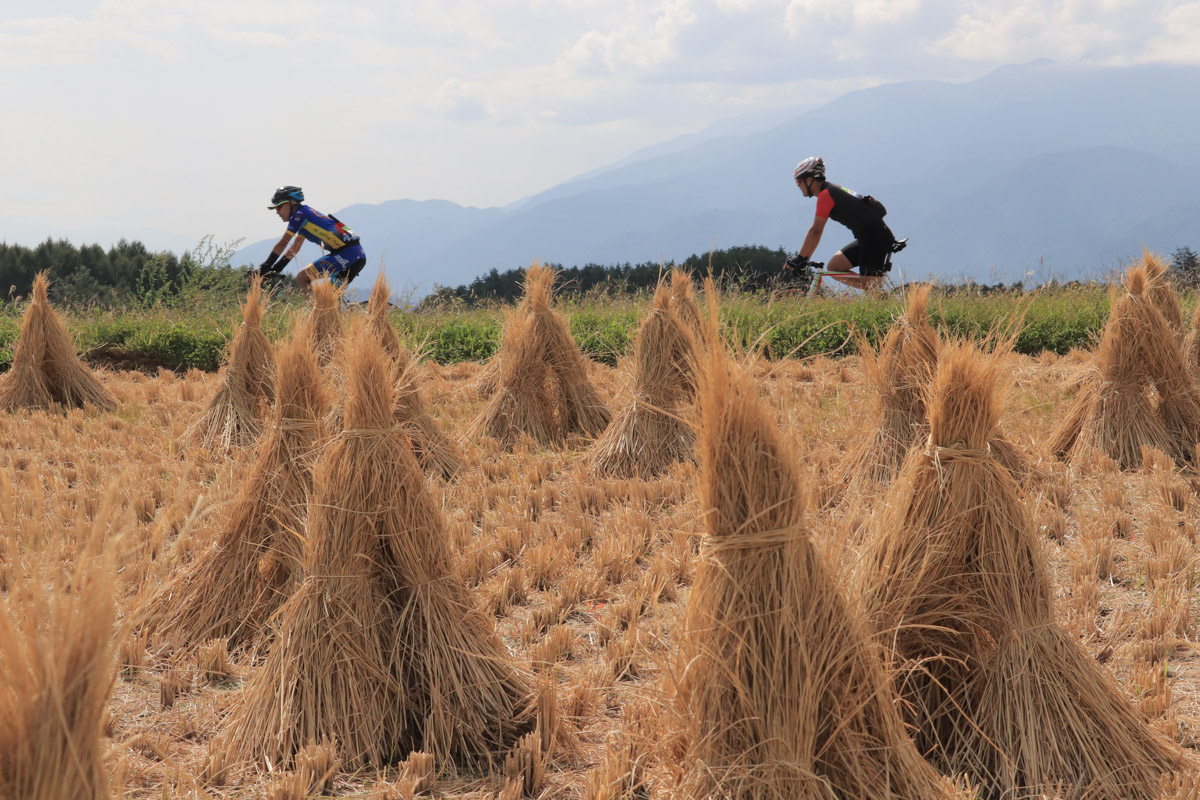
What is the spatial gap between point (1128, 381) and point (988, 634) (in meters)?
3.76

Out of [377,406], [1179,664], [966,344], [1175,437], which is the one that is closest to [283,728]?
[377,406]

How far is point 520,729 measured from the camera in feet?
8.80

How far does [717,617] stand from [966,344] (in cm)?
114

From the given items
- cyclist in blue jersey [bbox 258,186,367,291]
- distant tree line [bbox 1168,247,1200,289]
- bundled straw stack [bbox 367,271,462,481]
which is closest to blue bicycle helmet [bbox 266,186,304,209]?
cyclist in blue jersey [bbox 258,186,367,291]

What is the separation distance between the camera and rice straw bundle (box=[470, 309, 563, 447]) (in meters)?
6.54

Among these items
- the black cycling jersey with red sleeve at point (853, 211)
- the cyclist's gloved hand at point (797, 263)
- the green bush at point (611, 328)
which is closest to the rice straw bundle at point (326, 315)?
the green bush at point (611, 328)

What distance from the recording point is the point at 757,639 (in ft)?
6.29

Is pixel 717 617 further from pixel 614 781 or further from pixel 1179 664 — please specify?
pixel 1179 664

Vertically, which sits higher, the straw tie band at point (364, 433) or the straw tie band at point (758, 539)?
the straw tie band at point (364, 433)

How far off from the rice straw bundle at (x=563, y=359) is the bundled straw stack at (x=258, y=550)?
321 cm

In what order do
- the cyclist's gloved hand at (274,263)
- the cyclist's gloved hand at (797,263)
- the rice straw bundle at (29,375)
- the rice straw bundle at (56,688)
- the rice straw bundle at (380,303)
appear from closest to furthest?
the rice straw bundle at (56,688)
the rice straw bundle at (380,303)
the rice straw bundle at (29,375)
the cyclist's gloved hand at (274,263)
the cyclist's gloved hand at (797,263)

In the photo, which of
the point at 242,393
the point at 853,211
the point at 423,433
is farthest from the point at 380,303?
the point at 853,211

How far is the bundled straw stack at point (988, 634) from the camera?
7.61 feet

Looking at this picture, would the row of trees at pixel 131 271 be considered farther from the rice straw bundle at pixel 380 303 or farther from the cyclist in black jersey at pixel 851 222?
the rice straw bundle at pixel 380 303
